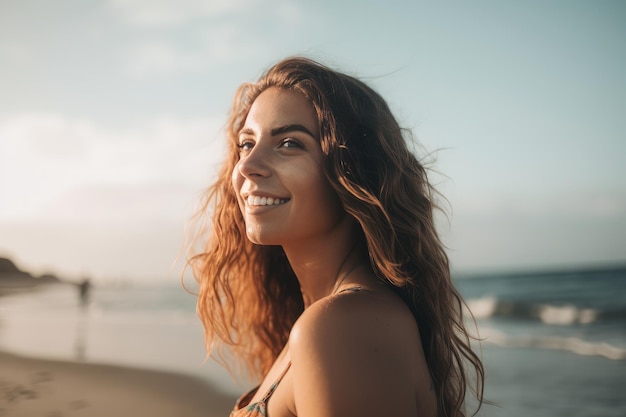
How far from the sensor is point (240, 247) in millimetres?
3061

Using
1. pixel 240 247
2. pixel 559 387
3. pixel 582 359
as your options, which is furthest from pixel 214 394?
pixel 582 359

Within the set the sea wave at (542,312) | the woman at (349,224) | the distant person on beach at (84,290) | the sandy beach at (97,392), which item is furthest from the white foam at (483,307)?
the woman at (349,224)

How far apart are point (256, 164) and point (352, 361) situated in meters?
0.97

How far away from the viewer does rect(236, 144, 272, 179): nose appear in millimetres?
2172

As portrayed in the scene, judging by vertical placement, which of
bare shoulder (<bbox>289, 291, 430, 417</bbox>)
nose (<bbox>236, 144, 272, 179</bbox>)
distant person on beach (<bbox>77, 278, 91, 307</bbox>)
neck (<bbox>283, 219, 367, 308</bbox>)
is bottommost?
distant person on beach (<bbox>77, 278, 91, 307</bbox>)

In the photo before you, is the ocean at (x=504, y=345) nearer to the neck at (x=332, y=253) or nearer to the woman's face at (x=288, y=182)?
the neck at (x=332, y=253)

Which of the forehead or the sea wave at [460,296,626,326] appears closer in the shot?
the forehead

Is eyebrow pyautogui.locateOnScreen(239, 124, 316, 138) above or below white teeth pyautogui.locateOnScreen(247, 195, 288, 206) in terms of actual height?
above

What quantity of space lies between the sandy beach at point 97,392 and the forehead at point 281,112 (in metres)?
3.67

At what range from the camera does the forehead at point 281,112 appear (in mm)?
2229

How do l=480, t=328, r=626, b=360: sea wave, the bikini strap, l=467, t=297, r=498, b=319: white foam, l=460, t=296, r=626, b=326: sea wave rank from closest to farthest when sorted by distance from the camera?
the bikini strap → l=480, t=328, r=626, b=360: sea wave → l=460, t=296, r=626, b=326: sea wave → l=467, t=297, r=498, b=319: white foam

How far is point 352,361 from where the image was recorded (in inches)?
61.7

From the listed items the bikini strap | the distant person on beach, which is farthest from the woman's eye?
the distant person on beach

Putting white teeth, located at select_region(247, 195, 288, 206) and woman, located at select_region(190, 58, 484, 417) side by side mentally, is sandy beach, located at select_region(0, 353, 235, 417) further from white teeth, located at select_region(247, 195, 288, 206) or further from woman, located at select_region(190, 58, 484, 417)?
white teeth, located at select_region(247, 195, 288, 206)
